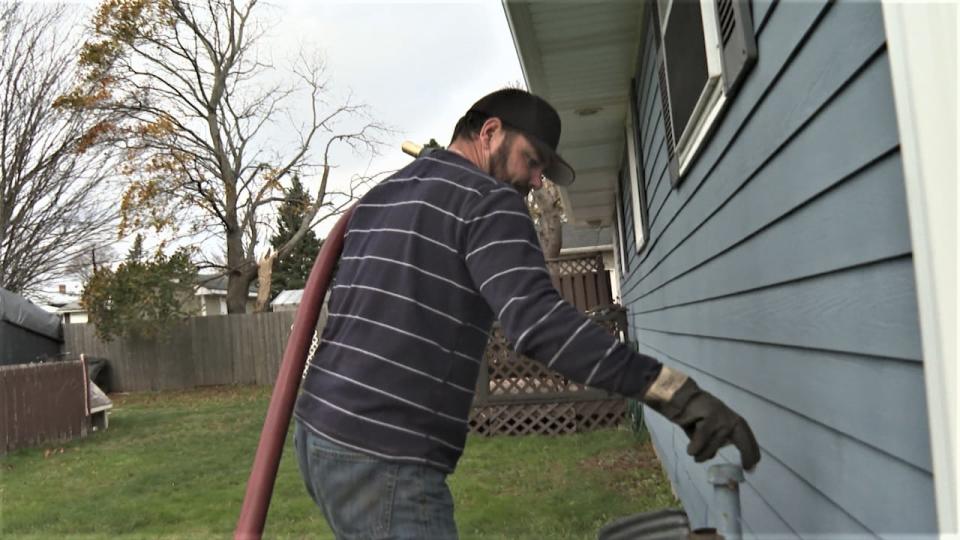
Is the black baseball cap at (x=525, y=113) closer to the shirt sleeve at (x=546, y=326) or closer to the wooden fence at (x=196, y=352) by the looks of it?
the shirt sleeve at (x=546, y=326)

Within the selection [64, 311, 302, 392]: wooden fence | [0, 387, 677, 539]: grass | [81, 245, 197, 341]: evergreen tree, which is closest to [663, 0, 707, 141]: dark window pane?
[0, 387, 677, 539]: grass

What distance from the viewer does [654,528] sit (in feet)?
6.75

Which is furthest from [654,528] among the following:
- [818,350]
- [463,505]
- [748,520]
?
[463,505]

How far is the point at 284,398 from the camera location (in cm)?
217

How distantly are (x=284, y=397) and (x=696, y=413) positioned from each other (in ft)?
3.97

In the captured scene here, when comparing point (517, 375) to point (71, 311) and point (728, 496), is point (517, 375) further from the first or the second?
point (71, 311)

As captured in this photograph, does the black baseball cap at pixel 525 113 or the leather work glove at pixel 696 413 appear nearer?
the leather work glove at pixel 696 413

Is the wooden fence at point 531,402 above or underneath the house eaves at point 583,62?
underneath

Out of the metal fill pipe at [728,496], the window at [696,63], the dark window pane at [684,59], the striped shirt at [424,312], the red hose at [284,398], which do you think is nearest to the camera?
the striped shirt at [424,312]

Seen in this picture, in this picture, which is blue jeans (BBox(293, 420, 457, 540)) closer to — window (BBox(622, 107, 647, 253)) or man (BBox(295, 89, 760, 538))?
man (BBox(295, 89, 760, 538))

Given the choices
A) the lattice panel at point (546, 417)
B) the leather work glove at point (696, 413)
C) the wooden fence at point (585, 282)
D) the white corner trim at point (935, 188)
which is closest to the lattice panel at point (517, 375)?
the lattice panel at point (546, 417)

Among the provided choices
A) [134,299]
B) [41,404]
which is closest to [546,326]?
[41,404]

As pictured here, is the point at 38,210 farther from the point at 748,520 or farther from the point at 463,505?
the point at 748,520

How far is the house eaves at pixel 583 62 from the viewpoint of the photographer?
466 cm
